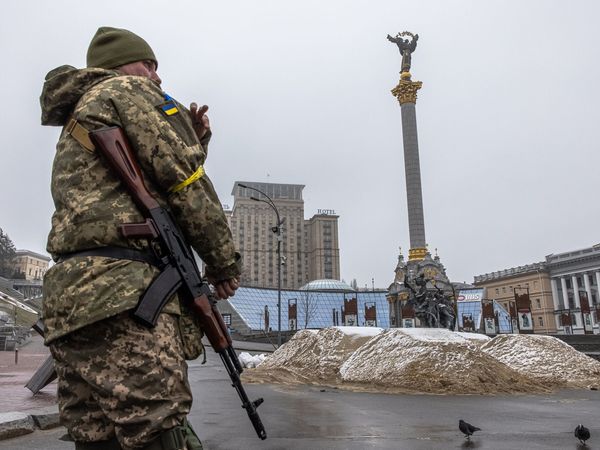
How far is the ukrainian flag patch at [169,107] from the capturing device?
211 centimetres

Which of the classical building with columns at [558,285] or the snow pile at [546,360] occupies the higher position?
the classical building with columns at [558,285]

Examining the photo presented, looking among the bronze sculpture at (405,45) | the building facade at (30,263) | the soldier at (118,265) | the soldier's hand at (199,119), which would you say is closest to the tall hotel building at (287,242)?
the building facade at (30,263)

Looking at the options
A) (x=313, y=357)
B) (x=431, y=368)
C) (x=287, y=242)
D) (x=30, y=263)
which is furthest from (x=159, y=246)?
(x=30, y=263)

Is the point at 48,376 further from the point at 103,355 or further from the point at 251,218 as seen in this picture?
the point at 251,218

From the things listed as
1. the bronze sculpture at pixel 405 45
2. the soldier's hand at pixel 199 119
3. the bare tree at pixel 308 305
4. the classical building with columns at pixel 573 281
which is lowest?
the soldier's hand at pixel 199 119

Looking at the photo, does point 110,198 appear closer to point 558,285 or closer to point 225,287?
point 225,287

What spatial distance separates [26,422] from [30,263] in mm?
138430

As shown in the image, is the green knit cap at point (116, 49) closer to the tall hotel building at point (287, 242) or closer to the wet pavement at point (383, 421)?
the wet pavement at point (383, 421)

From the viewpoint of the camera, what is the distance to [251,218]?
136375mm

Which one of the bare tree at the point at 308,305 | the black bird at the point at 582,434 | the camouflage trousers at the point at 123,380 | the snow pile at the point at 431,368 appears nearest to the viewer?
the camouflage trousers at the point at 123,380

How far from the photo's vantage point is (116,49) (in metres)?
2.35

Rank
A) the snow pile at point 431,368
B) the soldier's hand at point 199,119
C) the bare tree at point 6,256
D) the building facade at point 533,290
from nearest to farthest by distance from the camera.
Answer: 1. the soldier's hand at point 199,119
2. the snow pile at point 431,368
3. the building facade at point 533,290
4. the bare tree at point 6,256

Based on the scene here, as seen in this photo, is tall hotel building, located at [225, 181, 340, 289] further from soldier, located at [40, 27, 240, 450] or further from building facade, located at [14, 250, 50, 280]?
soldier, located at [40, 27, 240, 450]

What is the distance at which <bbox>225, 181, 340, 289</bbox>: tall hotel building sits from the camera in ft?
Answer: 443
